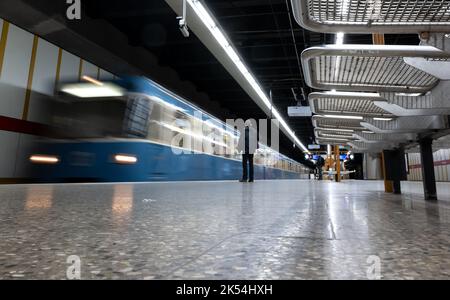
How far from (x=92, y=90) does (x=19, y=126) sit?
3055 millimetres

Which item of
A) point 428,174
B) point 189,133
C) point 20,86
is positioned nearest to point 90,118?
point 189,133

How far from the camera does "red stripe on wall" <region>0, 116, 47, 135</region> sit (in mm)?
7095

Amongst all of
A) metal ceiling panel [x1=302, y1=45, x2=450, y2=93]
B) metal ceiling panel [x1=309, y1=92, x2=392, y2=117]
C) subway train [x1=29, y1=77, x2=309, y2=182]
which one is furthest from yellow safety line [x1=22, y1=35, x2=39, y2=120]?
metal ceiling panel [x1=302, y1=45, x2=450, y2=93]

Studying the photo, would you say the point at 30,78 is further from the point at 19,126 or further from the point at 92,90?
the point at 92,90

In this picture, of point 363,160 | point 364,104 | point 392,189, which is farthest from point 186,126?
point 363,160

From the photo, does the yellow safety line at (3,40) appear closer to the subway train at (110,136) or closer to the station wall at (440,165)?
the subway train at (110,136)

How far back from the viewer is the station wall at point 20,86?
7117 mm

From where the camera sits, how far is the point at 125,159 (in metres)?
5.40

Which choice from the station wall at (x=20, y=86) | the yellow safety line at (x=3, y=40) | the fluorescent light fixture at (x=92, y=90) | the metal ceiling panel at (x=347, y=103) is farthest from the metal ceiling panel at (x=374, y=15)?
the yellow safety line at (x=3, y=40)

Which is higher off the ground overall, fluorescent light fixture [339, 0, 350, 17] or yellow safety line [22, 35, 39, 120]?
→ yellow safety line [22, 35, 39, 120]

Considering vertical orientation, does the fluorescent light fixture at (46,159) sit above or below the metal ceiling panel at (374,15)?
below

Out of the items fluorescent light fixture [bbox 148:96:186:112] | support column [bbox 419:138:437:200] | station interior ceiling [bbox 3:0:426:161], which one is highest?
station interior ceiling [bbox 3:0:426:161]

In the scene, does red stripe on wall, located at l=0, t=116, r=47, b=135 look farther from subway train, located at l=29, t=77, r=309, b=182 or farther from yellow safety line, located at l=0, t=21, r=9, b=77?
subway train, located at l=29, t=77, r=309, b=182
